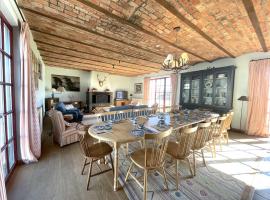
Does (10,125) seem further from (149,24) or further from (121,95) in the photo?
(121,95)

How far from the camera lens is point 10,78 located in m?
2.20

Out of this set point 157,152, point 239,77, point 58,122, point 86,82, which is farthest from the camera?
point 86,82

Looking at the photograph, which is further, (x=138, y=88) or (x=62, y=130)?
(x=138, y=88)

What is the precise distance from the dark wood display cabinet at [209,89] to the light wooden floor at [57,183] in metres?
4.37

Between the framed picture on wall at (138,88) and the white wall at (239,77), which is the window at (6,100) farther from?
the framed picture on wall at (138,88)

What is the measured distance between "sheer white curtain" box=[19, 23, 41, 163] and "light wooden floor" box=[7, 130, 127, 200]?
0.28m

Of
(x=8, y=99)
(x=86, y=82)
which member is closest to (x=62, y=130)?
(x=8, y=99)

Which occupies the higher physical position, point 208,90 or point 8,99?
point 208,90

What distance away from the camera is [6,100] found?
2.06 metres

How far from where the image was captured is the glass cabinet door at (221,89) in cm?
451

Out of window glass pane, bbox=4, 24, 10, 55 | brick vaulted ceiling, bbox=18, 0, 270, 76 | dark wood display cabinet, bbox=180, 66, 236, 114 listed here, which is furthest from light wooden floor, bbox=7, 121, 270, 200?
brick vaulted ceiling, bbox=18, 0, 270, 76

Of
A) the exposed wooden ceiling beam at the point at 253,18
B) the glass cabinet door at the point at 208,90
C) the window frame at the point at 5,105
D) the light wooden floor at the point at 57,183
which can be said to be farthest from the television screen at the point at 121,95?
the exposed wooden ceiling beam at the point at 253,18

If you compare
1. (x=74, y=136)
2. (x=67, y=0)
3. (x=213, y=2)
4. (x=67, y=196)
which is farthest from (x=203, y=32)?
(x=74, y=136)

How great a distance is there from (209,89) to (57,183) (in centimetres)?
527
